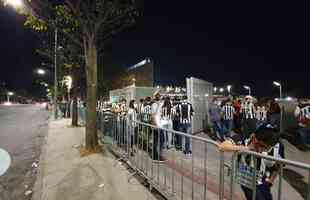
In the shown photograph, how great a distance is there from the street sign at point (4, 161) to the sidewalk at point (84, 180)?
94 cm

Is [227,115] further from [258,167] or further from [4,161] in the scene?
[4,161]

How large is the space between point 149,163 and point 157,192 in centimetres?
133

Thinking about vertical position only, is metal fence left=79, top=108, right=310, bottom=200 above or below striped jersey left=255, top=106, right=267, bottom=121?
below

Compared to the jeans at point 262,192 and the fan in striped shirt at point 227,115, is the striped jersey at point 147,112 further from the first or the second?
the jeans at point 262,192

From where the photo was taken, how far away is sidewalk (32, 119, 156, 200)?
482 cm

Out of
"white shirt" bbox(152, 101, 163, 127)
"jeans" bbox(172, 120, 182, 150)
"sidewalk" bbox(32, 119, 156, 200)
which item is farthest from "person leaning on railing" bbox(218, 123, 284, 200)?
"white shirt" bbox(152, 101, 163, 127)

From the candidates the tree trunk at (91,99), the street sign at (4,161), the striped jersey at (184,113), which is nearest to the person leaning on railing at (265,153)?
the striped jersey at (184,113)

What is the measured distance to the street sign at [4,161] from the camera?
7066 mm

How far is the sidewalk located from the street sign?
0.94 meters

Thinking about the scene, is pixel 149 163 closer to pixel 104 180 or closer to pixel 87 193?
pixel 104 180

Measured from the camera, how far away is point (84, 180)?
5637mm

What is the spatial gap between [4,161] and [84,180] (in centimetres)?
382

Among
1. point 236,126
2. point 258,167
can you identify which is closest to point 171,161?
point 258,167

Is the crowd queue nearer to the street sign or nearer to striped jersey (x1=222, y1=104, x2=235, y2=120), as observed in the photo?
striped jersey (x1=222, y1=104, x2=235, y2=120)
